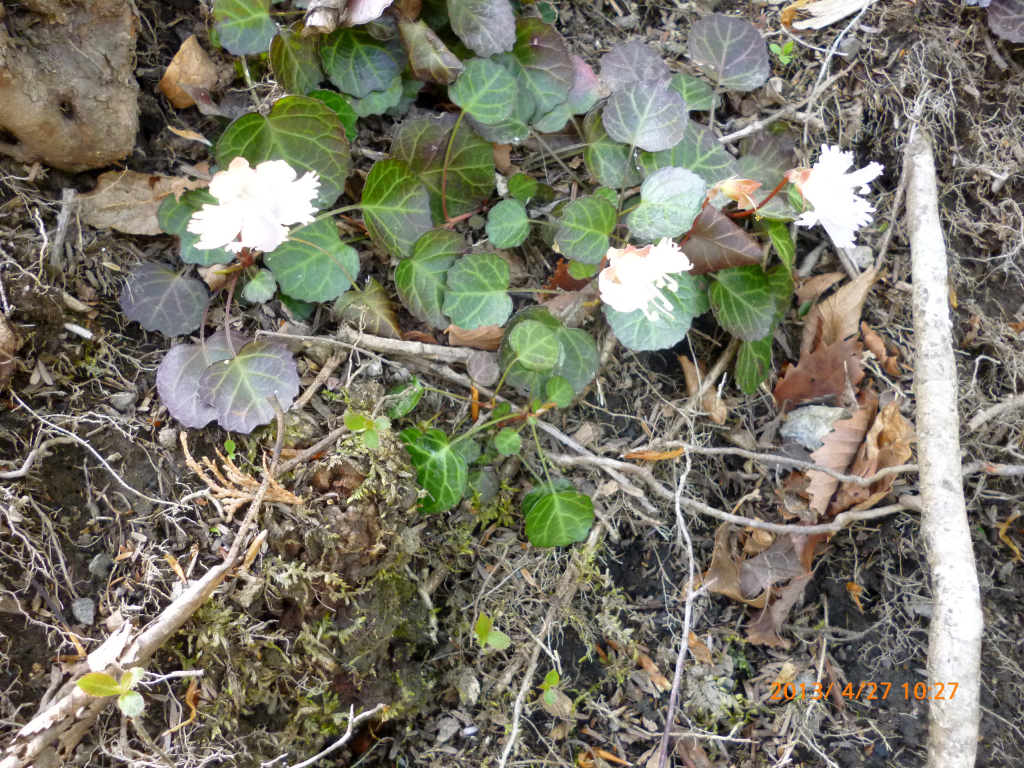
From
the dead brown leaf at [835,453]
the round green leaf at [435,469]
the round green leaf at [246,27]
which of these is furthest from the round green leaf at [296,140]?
the dead brown leaf at [835,453]

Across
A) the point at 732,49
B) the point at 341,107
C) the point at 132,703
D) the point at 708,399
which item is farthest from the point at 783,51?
the point at 132,703

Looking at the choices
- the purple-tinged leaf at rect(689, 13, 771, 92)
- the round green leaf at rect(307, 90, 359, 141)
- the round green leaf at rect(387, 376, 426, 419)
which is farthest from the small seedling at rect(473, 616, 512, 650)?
the purple-tinged leaf at rect(689, 13, 771, 92)

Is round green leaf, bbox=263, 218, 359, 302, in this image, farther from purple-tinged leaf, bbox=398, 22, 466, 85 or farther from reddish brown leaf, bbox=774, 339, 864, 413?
reddish brown leaf, bbox=774, 339, 864, 413

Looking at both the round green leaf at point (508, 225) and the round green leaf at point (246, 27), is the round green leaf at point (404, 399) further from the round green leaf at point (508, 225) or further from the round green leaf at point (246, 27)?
the round green leaf at point (246, 27)

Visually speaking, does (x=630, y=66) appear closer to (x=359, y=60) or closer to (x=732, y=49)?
(x=732, y=49)

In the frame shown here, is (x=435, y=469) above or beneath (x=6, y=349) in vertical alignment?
beneath
